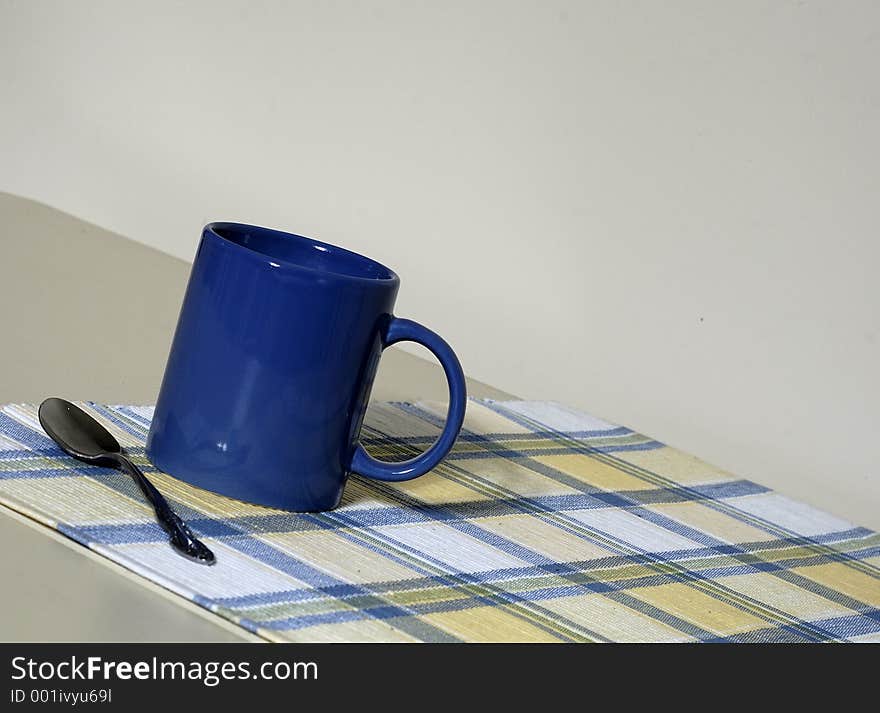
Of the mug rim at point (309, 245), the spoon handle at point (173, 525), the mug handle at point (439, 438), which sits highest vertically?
the mug rim at point (309, 245)

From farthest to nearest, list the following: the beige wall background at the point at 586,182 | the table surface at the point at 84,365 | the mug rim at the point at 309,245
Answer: the beige wall background at the point at 586,182
the mug rim at the point at 309,245
the table surface at the point at 84,365

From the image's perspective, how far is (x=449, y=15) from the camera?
1331mm

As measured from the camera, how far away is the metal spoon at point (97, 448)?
0.56 m

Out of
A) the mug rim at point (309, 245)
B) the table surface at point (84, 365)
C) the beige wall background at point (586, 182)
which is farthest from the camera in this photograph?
the beige wall background at point (586, 182)

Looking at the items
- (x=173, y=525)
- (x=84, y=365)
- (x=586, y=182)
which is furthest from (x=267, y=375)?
(x=586, y=182)

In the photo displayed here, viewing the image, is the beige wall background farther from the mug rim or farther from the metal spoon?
the metal spoon

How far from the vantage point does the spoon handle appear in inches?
21.8

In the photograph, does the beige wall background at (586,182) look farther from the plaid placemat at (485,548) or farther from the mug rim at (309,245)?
the mug rim at (309,245)

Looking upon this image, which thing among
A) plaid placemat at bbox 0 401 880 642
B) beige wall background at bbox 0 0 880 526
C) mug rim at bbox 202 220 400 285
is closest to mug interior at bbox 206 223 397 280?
mug rim at bbox 202 220 400 285

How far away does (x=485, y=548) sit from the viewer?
66 centimetres

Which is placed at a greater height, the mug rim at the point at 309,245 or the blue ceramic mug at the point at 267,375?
the mug rim at the point at 309,245

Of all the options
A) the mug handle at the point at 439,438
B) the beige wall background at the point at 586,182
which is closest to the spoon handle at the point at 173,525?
the mug handle at the point at 439,438

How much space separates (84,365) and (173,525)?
0.36 m

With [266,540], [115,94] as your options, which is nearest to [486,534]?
[266,540]
